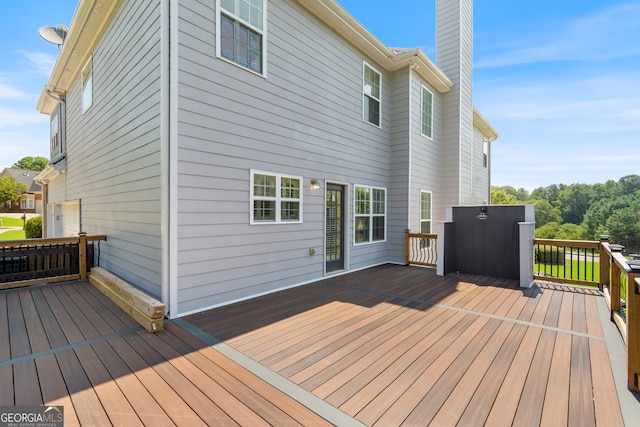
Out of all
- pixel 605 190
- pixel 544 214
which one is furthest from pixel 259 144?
pixel 605 190

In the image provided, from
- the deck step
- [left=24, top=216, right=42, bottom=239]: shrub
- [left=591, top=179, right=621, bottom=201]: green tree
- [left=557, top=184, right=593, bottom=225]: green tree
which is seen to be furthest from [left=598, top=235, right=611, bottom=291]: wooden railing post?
[left=591, top=179, right=621, bottom=201]: green tree

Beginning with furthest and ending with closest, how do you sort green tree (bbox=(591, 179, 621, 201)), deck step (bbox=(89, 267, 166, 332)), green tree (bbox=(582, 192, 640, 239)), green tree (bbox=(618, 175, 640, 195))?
green tree (bbox=(618, 175, 640, 195)), green tree (bbox=(591, 179, 621, 201)), green tree (bbox=(582, 192, 640, 239)), deck step (bbox=(89, 267, 166, 332))

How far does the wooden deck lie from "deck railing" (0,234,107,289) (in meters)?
0.80

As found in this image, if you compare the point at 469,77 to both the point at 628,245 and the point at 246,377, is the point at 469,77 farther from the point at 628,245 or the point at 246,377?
the point at 628,245

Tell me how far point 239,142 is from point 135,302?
102 inches

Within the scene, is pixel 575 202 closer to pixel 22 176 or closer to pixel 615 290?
pixel 615 290

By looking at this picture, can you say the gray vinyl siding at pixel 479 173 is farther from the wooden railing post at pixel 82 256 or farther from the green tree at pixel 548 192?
the green tree at pixel 548 192

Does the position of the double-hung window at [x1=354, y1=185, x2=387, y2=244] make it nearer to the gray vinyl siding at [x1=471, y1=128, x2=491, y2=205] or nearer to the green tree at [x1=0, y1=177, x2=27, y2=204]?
the gray vinyl siding at [x1=471, y1=128, x2=491, y2=205]

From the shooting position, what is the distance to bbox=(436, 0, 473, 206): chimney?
870cm

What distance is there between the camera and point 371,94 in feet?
23.0

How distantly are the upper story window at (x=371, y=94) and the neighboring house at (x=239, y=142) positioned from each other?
0.05 metres

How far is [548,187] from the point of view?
61250mm

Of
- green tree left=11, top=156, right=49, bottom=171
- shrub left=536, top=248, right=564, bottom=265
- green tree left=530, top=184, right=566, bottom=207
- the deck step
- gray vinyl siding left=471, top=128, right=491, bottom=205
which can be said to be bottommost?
shrub left=536, top=248, right=564, bottom=265

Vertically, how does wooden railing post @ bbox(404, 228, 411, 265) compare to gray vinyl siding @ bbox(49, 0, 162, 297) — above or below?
below
